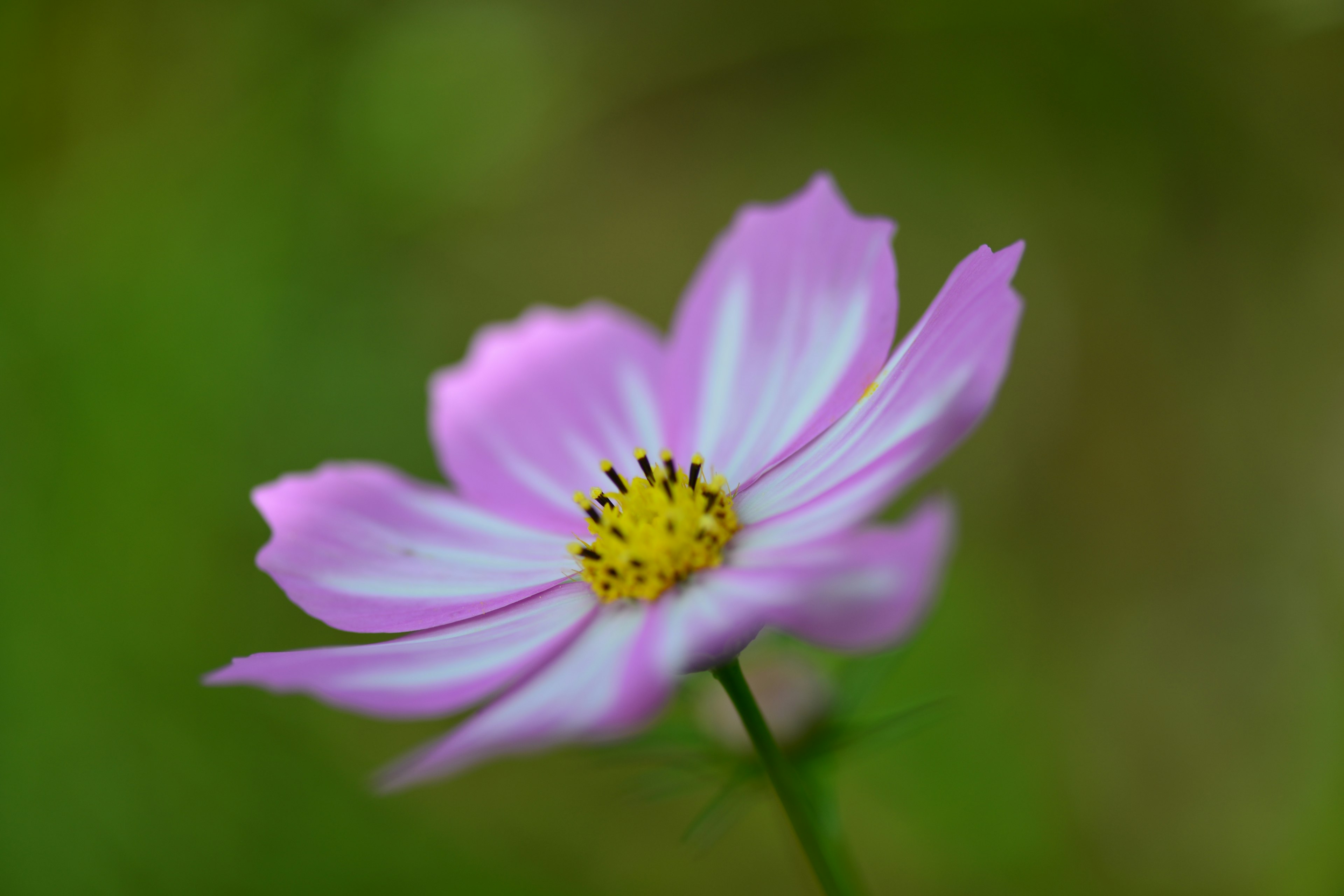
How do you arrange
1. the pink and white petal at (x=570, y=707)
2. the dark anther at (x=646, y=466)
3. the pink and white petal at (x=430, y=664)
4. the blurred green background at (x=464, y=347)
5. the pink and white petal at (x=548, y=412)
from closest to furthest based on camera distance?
the pink and white petal at (x=570, y=707)
the pink and white petal at (x=430, y=664)
the dark anther at (x=646, y=466)
the pink and white petal at (x=548, y=412)
the blurred green background at (x=464, y=347)

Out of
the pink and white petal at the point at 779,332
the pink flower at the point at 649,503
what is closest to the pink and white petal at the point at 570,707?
the pink flower at the point at 649,503

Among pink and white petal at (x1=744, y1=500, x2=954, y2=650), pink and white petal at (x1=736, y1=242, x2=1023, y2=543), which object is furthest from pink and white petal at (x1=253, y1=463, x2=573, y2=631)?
pink and white petal at (x1=744, y1=500, x2=954, y2=650)

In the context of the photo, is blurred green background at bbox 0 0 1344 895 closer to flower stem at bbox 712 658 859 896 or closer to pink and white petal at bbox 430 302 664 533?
pink and white petal at bbox 430 302 664 533

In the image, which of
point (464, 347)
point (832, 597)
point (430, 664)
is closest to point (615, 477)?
point (430, 664)

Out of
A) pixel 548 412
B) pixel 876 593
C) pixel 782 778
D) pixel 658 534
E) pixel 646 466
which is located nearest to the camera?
pixel 876 593

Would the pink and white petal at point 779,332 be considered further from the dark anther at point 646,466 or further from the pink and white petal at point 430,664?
the pink and white petal at point 430,664

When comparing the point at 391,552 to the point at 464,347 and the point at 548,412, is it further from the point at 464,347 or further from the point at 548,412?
the point at 464,347
